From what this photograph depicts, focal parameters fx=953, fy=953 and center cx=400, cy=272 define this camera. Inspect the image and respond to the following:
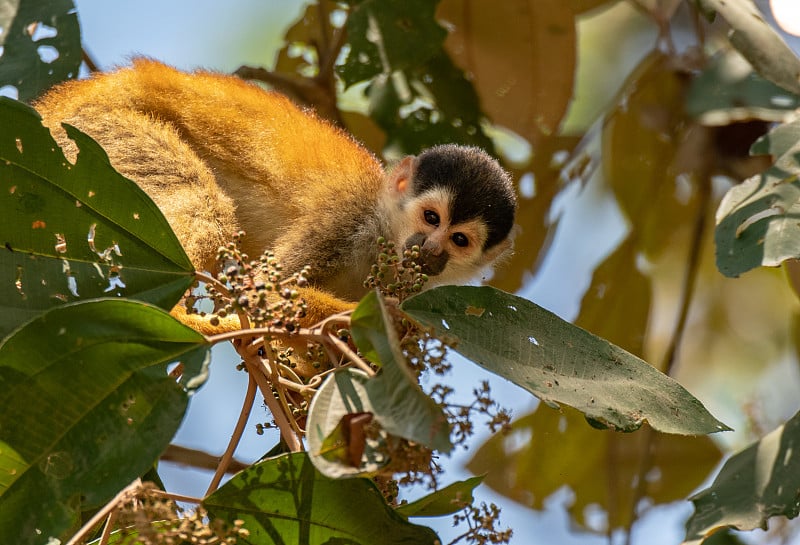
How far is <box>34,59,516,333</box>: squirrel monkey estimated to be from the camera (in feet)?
8.85

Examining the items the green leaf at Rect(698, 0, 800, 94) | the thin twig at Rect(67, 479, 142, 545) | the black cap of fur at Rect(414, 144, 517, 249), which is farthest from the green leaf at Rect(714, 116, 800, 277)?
the thin twig at Rect(67, 479, 142, 545)

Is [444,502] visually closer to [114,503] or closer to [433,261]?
[114,503]

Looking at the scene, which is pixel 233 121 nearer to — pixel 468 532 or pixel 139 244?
pixel 139 244

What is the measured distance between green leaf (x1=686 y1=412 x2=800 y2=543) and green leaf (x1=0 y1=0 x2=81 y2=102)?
203cm

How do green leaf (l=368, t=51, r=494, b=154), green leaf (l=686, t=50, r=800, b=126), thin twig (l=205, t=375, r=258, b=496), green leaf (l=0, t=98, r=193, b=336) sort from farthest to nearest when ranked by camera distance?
1. green leaf (l=368, t=51, r=494, b=154)
2. green leaf (l=686, t=50, r=800, b=126)
3. green leaf (l=0, t=98, r=193, b=336)
4. thin twig (l=205, t=375, r=258, b=496)

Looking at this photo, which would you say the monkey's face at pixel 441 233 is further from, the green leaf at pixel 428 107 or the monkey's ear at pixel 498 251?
the green leaf at pixel 428 107

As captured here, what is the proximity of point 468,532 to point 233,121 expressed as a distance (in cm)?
167

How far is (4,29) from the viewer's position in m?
2.71

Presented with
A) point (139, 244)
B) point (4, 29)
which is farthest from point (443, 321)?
point (4, 29)

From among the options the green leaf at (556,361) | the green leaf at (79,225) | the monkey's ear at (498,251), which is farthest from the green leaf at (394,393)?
the monkey's ear at (498,251)

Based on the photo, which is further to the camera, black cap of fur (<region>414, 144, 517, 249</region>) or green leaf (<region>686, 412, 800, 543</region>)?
black cap of fur (<region>414, 144, 517, 249</region>)

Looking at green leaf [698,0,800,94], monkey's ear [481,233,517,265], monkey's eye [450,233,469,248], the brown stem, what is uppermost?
green leaf [698,0,800,94]

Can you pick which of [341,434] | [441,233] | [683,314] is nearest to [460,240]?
[441,233]

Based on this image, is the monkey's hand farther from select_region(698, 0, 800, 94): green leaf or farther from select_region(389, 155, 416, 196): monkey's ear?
select_region(698, 0, 800, 94): green leaf
